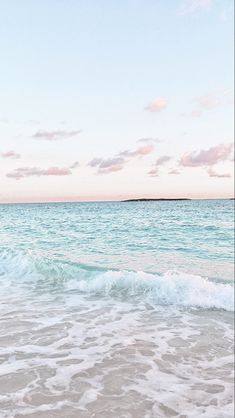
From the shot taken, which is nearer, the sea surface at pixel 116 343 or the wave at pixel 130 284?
the sea surface at pixel 116 343

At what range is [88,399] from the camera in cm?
500

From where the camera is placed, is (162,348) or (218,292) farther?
(218,292)

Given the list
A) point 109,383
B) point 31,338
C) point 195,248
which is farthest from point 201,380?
point 195,248

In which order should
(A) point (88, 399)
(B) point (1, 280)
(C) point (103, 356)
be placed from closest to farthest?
1. (A) point (88, 399)
2. (C) point (103, 356)
3. (B) point (1, 280)

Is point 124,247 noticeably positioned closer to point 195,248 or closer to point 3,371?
point 195,248

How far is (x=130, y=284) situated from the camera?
1231 centimetres

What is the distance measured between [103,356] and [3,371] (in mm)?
1630

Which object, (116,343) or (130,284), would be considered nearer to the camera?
(116,343)

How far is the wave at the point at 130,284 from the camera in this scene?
1059cm

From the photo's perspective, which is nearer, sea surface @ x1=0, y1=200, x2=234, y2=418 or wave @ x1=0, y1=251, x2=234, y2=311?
sea surface @ x1=0, y1=200, x2=234, y2=418

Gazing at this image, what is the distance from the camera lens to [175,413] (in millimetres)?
4617

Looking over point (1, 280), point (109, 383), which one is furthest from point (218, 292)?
point (1, 280)

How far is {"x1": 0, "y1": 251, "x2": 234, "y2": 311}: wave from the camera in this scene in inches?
417

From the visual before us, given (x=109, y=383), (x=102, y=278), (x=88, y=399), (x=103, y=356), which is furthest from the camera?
(x=102, y=278)
